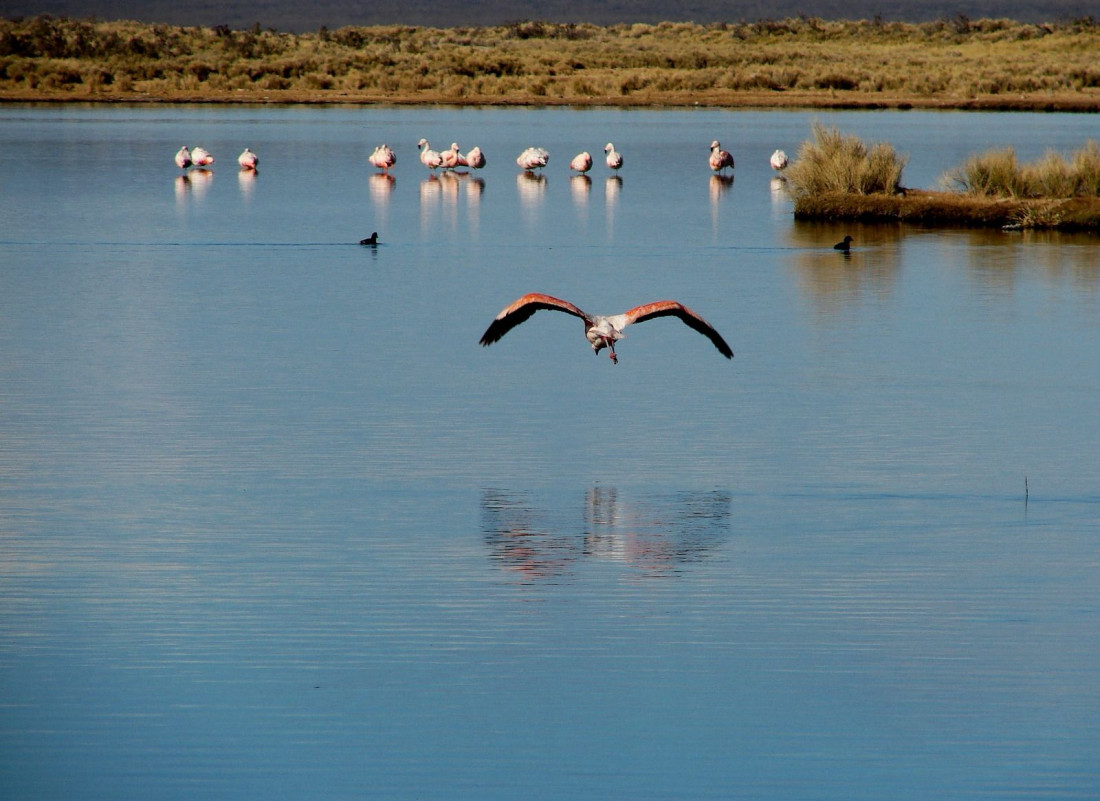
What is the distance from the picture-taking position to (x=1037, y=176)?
74.5 feet

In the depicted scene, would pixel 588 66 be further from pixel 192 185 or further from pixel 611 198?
pixel 611 198

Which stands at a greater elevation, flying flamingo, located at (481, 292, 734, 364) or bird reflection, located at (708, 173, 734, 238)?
bird reflection, located at (708, 173, 734, 238)

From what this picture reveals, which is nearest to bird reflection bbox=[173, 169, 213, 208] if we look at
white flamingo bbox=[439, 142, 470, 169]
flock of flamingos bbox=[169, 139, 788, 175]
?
flock of flamingos bbox=[169, 139, 788, 175]

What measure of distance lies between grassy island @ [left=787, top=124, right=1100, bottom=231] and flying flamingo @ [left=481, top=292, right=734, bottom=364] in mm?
12002

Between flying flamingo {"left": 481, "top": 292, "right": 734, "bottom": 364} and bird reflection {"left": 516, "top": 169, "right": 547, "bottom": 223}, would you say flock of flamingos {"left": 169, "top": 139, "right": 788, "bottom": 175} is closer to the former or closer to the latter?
bird reflection {"left": 516, "top": 169, "right": 547, "bottom": 223}

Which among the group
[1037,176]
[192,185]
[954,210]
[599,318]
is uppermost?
[1037,176]

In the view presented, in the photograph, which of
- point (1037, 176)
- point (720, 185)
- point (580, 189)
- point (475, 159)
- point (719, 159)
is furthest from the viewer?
point (475, 159)

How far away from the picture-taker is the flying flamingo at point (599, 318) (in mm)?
10039

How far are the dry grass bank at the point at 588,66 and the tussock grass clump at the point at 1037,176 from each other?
27.4 metres

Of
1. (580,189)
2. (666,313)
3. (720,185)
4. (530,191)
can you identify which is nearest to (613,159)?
(580,189)

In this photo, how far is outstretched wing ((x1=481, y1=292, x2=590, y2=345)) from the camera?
392 inches

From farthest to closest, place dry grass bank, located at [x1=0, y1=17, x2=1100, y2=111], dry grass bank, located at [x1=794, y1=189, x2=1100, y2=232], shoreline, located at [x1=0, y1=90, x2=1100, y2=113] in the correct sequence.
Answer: dry grass bank, located at [x1=0, y1=17, x2=1100, y2=111] < shoreline, located at [x1=0, y1=90, x2=1100, y2=113] < dry grass bank, located at [x1=794, y1=189, x2=1100, y2=232]

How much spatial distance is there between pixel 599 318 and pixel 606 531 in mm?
2782

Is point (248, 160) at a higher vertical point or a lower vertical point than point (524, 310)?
higher
